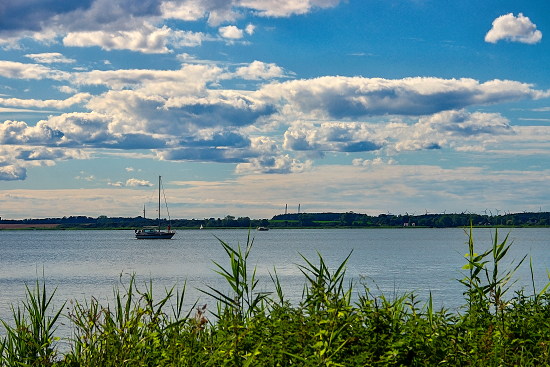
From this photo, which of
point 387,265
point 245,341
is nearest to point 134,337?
point 245,341

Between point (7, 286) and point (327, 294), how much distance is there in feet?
216

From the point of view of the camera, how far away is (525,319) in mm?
11195

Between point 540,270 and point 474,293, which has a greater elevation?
point 474,293

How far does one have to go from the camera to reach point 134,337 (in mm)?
10117

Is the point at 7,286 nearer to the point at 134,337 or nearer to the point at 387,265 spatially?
the point at 387,265

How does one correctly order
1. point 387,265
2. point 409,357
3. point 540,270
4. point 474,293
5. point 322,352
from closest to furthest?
point 322,352, point 409,357, point 474,293, point 540,270, point 387,265

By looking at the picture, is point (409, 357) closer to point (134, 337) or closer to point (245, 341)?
point (245, 341)

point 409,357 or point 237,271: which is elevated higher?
point 237,271

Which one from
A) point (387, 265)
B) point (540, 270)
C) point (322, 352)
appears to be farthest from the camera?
point (387, 265)

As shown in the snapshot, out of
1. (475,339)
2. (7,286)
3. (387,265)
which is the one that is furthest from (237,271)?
(387,265)

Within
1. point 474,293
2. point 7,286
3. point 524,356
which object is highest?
point 474,293

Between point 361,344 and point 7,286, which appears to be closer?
point 361,344

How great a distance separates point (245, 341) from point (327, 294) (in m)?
1.32

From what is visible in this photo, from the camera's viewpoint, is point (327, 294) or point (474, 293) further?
point (474, 293)
